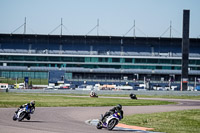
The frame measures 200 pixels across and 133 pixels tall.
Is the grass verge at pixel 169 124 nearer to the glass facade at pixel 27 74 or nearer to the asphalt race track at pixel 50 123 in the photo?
the asphalt race track at pixel 50 123

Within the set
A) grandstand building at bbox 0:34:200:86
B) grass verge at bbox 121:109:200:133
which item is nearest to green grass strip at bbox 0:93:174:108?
grass verge at bbox 121:109:200:133

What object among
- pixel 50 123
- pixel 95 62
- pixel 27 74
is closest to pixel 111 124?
pixel 50 123

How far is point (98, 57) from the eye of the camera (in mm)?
131250

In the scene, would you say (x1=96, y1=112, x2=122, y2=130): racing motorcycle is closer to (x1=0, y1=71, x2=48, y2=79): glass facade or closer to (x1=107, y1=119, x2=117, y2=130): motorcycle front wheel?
(x1=107, y1=119, x2=117, y2=130): motorcycle front wheel

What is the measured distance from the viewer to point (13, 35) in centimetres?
13550

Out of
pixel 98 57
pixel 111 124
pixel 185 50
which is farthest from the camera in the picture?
pixel 98 57

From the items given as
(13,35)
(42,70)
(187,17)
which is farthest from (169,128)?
(13,35)

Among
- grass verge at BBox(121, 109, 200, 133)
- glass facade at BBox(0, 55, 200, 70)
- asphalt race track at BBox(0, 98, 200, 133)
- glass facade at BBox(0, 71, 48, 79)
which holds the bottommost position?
grass verge at BBox(121, 109, 200, 133)

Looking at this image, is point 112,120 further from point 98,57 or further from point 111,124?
Result: point 98,57

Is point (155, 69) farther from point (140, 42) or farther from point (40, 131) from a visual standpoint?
point (40, 131)

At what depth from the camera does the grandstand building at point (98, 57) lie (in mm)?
130250

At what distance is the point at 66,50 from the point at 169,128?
109m

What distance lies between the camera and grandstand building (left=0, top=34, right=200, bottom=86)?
130250 mm

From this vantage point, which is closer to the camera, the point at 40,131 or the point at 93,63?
the point at 40,131
